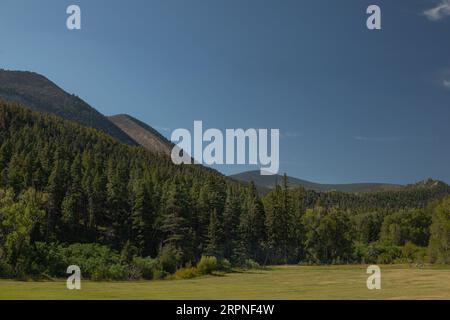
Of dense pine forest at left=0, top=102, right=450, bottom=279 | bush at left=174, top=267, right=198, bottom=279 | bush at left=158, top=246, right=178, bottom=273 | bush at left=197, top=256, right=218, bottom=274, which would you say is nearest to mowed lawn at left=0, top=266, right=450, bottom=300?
dense pine forest at left=0, top=102, right=450, bottom=279

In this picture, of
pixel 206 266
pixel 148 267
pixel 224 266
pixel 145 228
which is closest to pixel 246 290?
pixel 148 267

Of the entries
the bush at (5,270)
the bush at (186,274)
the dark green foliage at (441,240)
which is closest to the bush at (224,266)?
the bush at (186,274)

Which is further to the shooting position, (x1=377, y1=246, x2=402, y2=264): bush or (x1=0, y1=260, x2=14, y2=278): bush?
(x1=377, y1=246, x2=402, y2=264): bush

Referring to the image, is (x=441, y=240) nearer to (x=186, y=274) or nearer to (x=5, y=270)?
(x=186, y=274)

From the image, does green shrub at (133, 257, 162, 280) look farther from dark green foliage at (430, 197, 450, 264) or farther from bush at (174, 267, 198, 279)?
dark green foliage at (430, 197, 450, 264)

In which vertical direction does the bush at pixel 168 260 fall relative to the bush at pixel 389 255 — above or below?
above

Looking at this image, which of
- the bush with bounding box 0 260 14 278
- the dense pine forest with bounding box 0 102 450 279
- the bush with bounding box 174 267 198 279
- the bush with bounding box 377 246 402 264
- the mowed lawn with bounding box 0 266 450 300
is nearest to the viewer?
the mowed lawn with bounding box 0 266 450 300

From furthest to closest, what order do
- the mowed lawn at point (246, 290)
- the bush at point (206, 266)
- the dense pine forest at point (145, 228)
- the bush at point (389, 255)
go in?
the bush at point (389, 255), the bush at point (206, 266), the dense pine forest at point (145, 228), the mowed lawn at point (246, 290)

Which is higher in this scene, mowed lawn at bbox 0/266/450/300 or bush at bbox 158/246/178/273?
mowed lawn at bbox 0/266/450/300

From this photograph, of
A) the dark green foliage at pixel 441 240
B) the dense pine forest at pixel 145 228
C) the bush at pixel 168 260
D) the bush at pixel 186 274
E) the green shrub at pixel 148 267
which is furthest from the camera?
the dark green foliage at pixel 441 240

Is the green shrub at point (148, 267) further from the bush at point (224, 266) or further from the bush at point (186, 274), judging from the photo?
the bush at point (224, 266)
